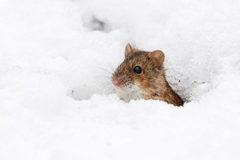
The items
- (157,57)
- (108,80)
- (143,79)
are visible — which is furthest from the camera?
(108,80)

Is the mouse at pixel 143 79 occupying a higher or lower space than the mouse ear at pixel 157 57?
lower

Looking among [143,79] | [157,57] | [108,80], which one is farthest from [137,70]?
[108,80]

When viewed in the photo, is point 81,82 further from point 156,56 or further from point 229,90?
point 229,90

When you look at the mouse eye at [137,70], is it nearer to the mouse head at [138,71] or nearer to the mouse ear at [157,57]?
the mouse head at [138,71]

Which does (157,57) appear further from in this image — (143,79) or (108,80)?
(108,80)

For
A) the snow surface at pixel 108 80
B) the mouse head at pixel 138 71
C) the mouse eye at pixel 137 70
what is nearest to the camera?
the snow surface at pixel 108 80

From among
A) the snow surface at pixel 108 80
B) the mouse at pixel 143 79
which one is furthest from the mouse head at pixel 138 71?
the snow surface at pixel 108 80

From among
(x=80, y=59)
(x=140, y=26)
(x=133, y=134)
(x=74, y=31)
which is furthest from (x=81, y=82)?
(x=133, y=134)

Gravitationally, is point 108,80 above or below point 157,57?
below
